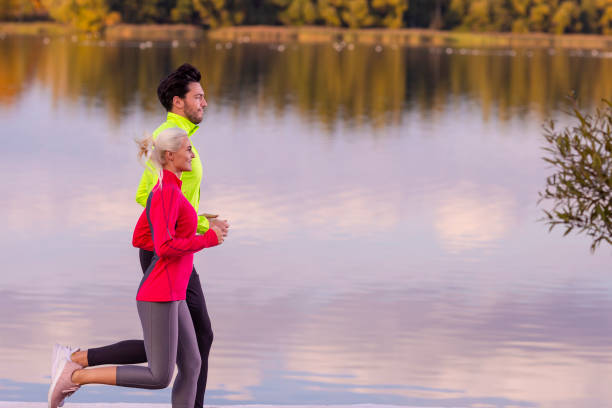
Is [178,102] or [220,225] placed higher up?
[178,102]

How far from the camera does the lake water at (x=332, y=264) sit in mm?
9898

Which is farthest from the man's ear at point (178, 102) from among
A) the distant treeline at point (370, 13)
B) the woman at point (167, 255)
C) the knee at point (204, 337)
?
the distant treeline at point (370, 13)

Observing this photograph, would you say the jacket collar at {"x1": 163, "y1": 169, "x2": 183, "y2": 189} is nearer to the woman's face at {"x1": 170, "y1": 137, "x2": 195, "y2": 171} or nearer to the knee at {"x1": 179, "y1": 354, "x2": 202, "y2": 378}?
the woman's face at {"x1": 170, "y1": 137, "x2": 195, "y2": 171}

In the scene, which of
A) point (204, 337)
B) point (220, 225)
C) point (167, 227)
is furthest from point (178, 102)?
point (204, 337)

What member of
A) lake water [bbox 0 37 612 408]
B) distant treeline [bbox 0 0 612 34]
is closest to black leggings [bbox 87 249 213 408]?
lake water [bbox 0 37 612 408]

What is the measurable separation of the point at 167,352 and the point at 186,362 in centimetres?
26

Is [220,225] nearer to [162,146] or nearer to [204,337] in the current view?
[162,146]

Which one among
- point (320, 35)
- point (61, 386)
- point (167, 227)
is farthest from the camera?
point (320, 35)

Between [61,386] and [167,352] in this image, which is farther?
[61,386]

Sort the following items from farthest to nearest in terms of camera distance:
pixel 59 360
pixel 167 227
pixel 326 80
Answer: pixel 326 80, pixel 59 360, pixel 167 227

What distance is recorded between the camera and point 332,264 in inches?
596

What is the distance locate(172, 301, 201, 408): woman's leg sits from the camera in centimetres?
619

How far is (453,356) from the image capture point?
10.6 metres

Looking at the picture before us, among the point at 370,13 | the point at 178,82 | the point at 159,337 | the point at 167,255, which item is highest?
the point at 178,82
